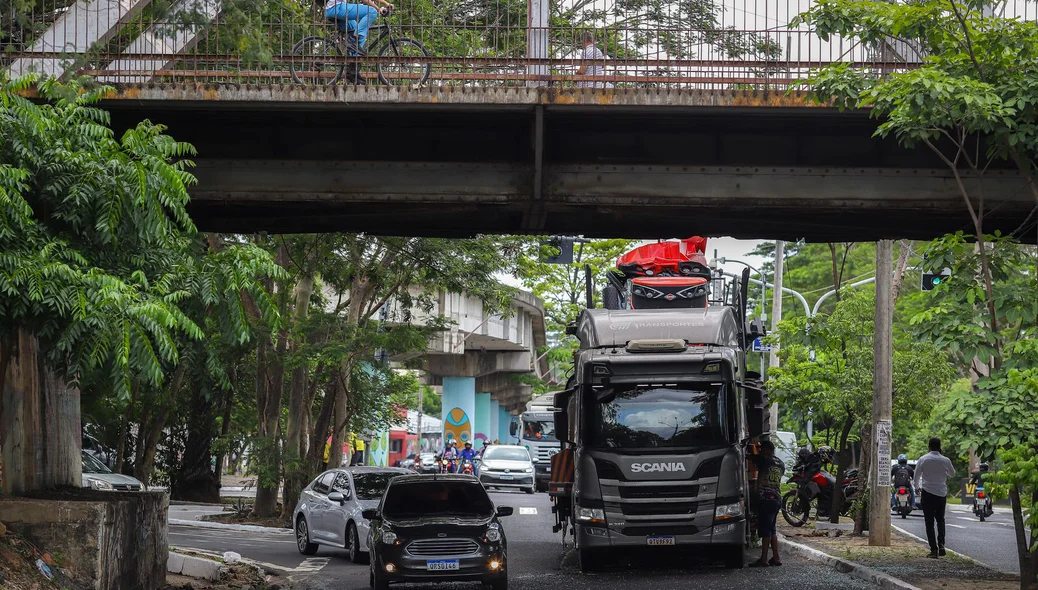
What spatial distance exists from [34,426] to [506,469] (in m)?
32.2

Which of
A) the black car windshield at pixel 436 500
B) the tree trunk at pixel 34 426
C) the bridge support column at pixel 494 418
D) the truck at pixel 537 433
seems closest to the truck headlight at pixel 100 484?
the tree trunk at pixel 34 426

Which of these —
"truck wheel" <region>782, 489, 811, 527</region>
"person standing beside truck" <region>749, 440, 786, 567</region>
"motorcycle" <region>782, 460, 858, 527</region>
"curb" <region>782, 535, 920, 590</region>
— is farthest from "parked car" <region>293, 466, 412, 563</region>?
"motorcycle" <region>782, 460, 858, 527</region>

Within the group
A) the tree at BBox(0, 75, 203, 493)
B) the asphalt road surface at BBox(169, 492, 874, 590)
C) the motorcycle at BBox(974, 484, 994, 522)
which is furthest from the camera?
the motorcycle at BBox(974, 484, 994, 522)

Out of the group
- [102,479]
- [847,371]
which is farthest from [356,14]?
[847,371]

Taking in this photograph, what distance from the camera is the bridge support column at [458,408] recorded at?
64500 mm

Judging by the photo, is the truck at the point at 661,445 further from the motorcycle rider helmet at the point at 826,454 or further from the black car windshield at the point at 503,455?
the black car windshield at the point at 503,455

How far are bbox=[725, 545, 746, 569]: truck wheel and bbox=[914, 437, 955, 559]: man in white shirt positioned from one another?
2.85 metres

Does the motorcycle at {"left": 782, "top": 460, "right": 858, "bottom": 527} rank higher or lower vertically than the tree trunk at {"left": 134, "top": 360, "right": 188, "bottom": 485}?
lower

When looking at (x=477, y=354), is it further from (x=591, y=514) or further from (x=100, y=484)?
(x=591, y=514)

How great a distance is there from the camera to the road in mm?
19234

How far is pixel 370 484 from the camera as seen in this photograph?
20031mm

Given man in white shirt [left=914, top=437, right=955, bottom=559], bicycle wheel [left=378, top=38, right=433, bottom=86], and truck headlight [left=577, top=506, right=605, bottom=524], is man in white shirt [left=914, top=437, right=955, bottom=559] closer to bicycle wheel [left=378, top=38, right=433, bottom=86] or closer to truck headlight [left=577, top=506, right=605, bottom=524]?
truck headlight [left=577, top=506, right=605, bottom=524]

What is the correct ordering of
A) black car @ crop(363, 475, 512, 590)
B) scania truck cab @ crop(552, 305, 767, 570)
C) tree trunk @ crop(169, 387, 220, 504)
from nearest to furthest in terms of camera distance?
black car @ crop(363, 475, 512, 590), scania truck cab @ crop(552, 305, 767, 570), tree trunk @ crop(169, 387, 220, 504)

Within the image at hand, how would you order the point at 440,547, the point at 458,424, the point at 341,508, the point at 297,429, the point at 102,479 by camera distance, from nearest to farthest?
1. the point at 440,547
2. the point at 341,508
3. the point at 102,479
4. the point at 297,429
5. the point at 458,424
